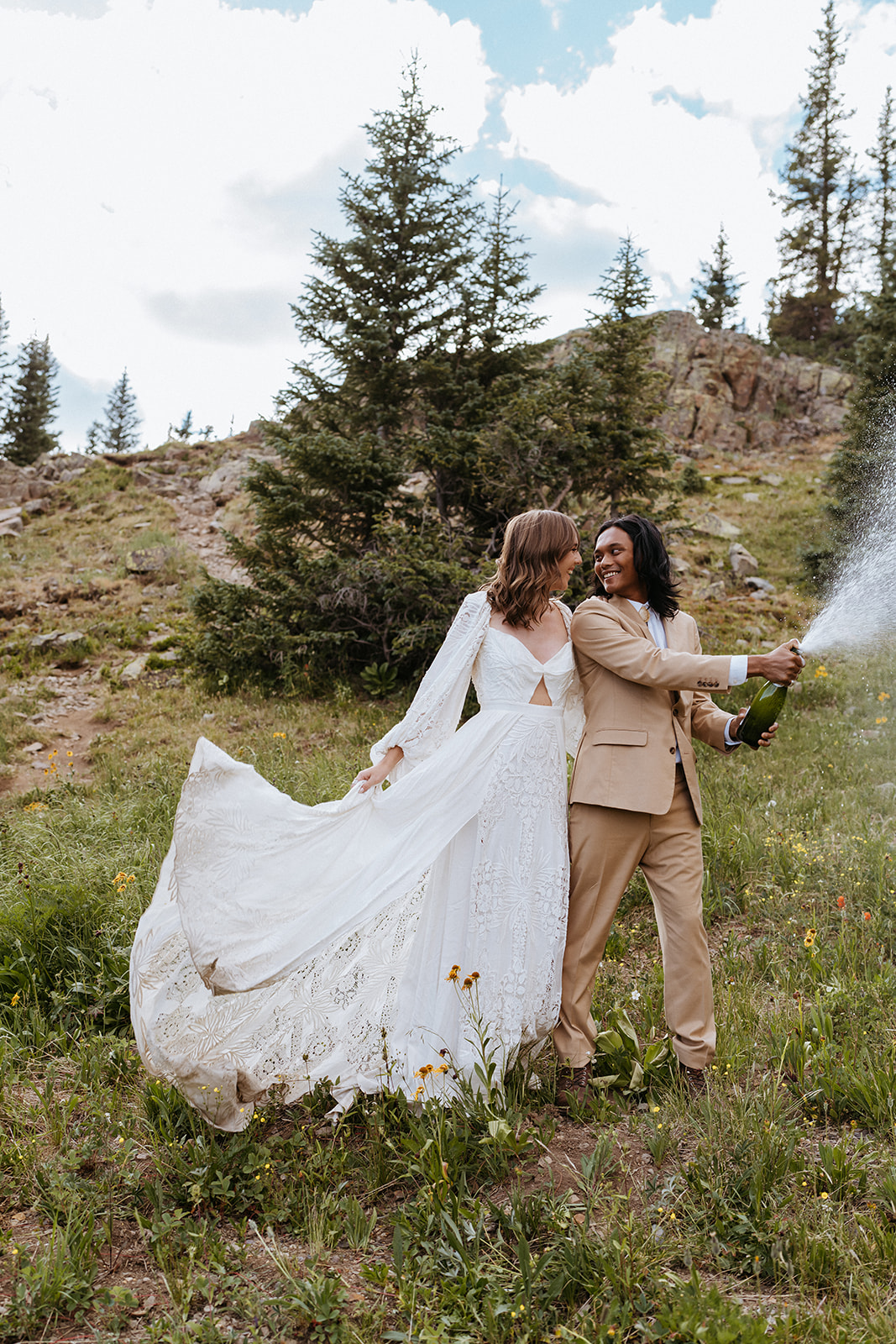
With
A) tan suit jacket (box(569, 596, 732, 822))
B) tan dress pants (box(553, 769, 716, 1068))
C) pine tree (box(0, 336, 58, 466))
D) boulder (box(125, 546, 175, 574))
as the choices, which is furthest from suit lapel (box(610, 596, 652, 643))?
pine tree (box(0, 336, 58, 466))

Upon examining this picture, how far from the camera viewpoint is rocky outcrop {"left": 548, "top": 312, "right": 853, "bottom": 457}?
2588 centimetres

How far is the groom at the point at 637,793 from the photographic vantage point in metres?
3.37

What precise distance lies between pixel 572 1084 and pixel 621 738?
1524 mm

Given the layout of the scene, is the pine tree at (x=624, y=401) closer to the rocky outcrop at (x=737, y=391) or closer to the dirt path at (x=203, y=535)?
the dirt path at (x=203, y=535)

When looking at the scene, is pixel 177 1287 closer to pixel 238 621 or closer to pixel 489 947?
pixel 489 947

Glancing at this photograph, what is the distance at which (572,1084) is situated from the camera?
11.4ft

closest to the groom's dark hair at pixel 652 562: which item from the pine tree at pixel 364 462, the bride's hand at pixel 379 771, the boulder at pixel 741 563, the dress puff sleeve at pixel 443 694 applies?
the dress puff sleeve at pixel 443 694

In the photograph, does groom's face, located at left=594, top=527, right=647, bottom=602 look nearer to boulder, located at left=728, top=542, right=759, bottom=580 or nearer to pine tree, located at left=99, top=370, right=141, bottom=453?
boulder, located at left=728, top=542, right=759, bottom=580

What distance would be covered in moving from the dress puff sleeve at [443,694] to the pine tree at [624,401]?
6524mm

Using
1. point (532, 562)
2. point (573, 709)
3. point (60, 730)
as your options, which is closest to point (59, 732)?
point (60, 730)

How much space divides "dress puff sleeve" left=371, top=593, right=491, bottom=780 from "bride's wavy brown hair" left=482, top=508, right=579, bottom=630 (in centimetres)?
14

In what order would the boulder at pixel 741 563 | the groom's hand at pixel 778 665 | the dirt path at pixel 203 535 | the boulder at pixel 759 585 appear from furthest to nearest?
1. the dirt path at pixel 203 535
2. the boulder at pixel 741 563
3. the boulder at pixel 759 585
4. the groom's hand at pixel 778 665

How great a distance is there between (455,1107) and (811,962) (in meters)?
2.17

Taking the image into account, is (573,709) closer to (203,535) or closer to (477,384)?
(477,384)
